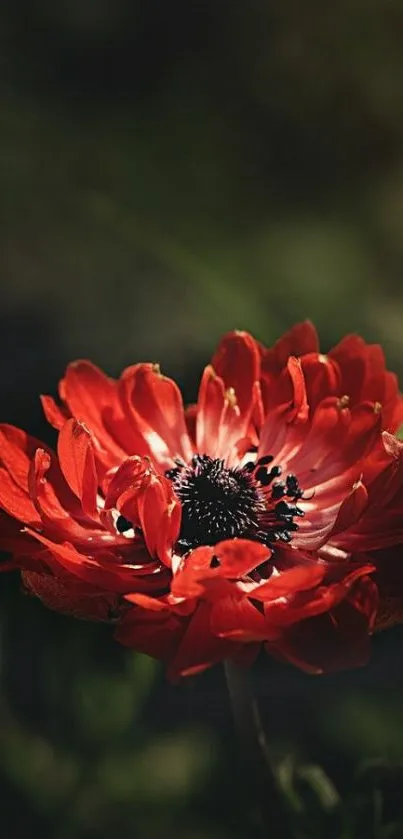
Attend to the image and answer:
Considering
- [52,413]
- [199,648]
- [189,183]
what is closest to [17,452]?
[52,413]

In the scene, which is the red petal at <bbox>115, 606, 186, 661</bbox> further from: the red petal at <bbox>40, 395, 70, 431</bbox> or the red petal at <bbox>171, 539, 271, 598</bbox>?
the red petal at <bbox>40, 395, 70, 431</bbox>

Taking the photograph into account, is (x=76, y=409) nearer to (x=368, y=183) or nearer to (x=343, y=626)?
(x=343, y=626)

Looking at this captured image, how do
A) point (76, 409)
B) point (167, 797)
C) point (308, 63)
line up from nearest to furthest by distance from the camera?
point (76, 409) → point (167, 797) → point (308, 63)

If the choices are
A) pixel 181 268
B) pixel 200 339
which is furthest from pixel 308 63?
pixel 200 339

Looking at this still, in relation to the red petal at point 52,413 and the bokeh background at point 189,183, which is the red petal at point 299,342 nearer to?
the red petal at point 52,413

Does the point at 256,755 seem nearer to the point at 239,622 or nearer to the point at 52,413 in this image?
the point at 239,622

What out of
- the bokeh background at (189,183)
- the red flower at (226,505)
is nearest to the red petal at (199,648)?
the red flower at (226,505)
